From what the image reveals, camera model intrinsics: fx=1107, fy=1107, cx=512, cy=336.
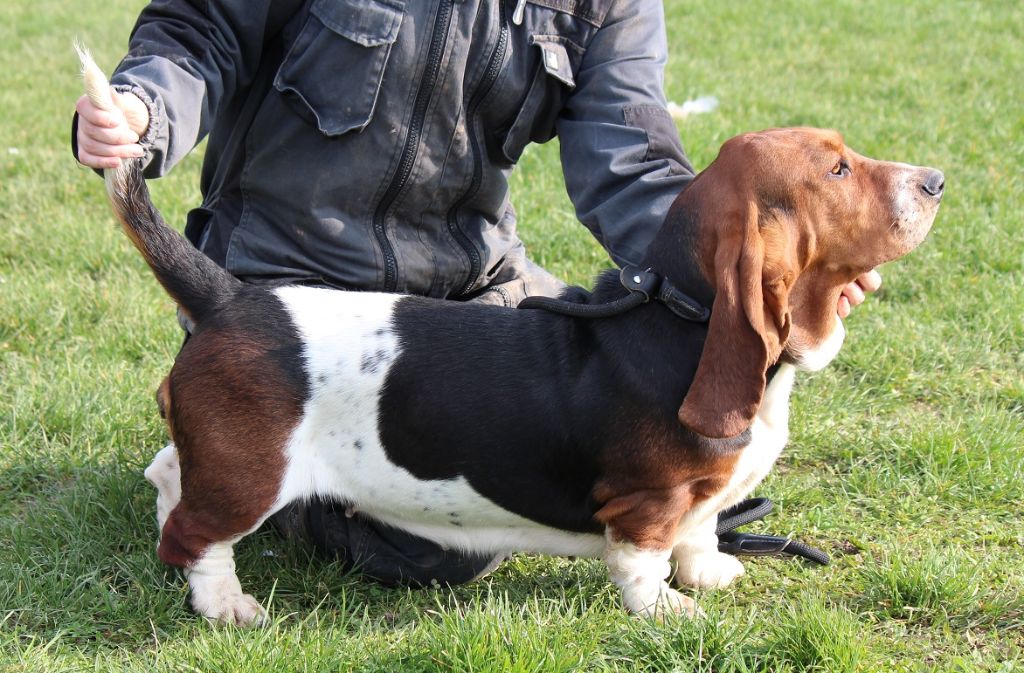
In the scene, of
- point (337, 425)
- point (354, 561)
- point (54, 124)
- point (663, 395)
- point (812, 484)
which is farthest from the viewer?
point (54, 124)

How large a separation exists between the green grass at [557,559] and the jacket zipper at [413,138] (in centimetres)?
96

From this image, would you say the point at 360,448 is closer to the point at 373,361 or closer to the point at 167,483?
the point at 373,361

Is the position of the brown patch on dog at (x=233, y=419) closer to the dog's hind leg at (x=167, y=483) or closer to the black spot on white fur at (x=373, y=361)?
the black spot on white fur at (x=373, y=361)

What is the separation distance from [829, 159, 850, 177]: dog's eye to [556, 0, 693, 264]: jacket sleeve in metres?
0.62

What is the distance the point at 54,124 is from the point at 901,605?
6717mm

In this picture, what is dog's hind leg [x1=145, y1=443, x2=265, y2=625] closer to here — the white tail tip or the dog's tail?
the dog's tail

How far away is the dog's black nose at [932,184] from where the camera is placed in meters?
2.86

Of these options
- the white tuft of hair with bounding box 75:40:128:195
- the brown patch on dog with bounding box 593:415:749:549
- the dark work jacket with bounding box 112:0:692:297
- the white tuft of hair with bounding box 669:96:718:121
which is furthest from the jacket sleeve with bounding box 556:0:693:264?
the white tuft of hair with bounding box 669:96:718:121

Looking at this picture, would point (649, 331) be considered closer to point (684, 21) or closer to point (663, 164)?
point (663, 164)

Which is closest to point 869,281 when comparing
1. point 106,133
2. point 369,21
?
point 369,21

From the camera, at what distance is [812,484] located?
3811 mm

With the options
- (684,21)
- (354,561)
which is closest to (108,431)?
(354,561)

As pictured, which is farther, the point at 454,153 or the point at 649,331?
the point at 454,153

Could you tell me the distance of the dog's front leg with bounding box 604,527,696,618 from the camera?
2.98 metres
